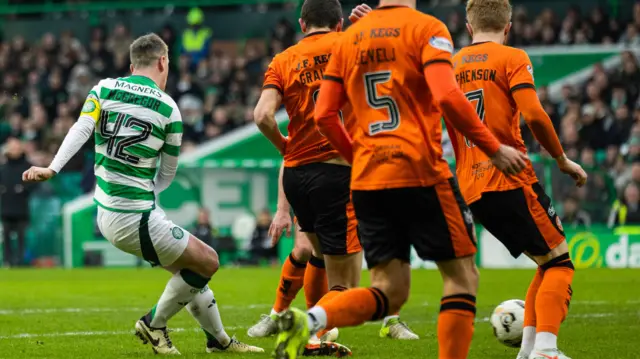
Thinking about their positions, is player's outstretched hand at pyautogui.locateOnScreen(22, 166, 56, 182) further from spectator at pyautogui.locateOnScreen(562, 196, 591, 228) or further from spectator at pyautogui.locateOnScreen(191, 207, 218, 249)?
spectator at pyautogui.locateOnScreen(191, 207, 218, 249)

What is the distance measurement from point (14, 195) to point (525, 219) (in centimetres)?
1645

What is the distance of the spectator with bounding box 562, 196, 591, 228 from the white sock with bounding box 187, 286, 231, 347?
1199 cm

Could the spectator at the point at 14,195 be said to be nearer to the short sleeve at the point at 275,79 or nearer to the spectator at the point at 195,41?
the spectator at the point at 195,41

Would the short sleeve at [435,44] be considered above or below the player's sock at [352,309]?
above

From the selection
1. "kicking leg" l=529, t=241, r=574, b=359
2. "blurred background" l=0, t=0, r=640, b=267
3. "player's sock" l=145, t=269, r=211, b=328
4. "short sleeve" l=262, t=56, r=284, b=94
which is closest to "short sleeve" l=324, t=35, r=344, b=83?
"short sleeve" l=262, t=56, r=284, b=94

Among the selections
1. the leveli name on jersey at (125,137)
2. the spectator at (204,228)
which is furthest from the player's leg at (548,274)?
the spectator at (204,228)

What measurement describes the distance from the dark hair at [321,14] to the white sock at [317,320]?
2.59m

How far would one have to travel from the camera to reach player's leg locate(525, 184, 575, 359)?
6.41 m

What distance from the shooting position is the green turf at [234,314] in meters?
7.86

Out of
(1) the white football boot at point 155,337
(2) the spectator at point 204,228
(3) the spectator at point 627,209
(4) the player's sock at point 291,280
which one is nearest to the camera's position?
(1) the white football boot at point 155,337

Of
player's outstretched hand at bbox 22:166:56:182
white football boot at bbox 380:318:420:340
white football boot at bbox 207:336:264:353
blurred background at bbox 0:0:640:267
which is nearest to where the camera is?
player's outstretched hand at bbox 22:166:56:182

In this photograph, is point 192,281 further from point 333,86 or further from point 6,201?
point 6,201

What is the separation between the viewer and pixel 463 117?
5.20 metres

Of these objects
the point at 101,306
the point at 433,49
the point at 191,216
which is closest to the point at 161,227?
the point at 433,49
